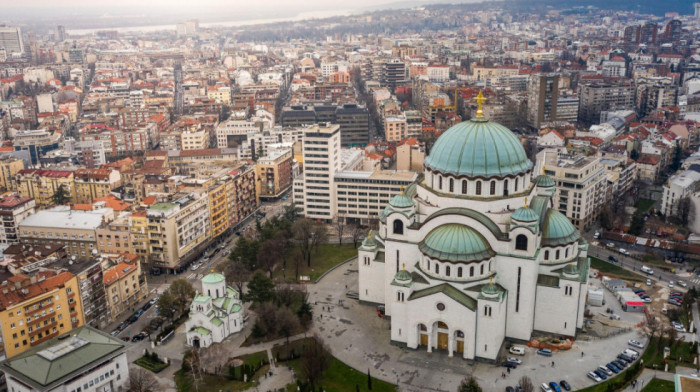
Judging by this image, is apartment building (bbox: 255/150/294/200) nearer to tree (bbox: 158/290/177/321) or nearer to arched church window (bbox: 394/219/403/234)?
tree (bbox: 158/290/177/321)

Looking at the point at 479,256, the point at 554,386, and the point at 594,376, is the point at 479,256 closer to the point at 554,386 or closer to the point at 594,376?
the point at 554,386

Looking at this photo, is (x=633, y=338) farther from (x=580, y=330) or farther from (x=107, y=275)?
(x=107, y=275)

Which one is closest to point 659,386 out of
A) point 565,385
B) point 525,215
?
point 565,385

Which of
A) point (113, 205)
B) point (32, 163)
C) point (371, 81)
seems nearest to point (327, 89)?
point (371, 81)

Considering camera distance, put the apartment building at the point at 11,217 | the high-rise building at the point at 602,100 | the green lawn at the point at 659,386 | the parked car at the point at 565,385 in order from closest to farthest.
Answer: the green lawn at the point at 659,386, the parked car at the point at 565,385, the apartment building at the point at 11,217, the high-rise building at the point at 602,100

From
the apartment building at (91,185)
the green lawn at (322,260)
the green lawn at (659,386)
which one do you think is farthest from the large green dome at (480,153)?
the apartment building at (91,185)

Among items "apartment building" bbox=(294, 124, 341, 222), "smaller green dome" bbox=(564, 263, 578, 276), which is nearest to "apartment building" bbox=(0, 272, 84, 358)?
"apartment building" bbox=(294, 124, 341, 222)

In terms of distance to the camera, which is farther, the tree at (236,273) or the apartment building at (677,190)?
the apartment building at (677,190)

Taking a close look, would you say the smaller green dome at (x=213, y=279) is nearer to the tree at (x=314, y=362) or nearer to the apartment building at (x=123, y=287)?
the apartment building at (x=123, y=287)
